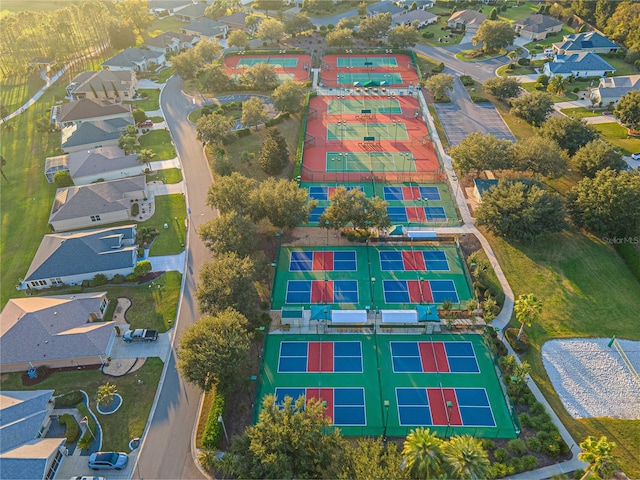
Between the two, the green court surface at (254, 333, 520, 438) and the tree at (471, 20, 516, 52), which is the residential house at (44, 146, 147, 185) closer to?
the green court surface at (254, 333, 520, 438)

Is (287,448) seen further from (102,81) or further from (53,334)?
(102,81)

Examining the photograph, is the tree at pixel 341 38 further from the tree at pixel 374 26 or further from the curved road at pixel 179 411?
the curved road at pixel 179 411

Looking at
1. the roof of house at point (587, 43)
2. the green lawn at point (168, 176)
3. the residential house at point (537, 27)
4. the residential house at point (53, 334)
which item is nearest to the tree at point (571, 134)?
the roof of house at point (587, 43)

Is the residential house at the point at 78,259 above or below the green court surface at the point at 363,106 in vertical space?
below

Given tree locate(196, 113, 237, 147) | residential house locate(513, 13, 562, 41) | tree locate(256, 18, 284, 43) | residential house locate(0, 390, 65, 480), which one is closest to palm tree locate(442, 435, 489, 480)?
residential house locate(0, 390, 65, 480)

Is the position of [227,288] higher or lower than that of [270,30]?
higher

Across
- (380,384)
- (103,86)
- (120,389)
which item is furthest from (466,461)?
(103,86)
